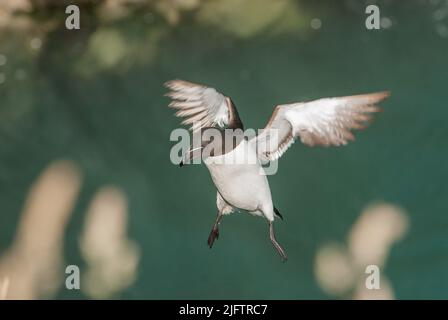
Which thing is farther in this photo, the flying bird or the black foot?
the black foot

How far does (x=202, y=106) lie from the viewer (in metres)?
1.78

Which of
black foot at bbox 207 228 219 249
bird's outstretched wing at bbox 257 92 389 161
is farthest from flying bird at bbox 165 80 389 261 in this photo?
black foot at bbox 207 228 219 249

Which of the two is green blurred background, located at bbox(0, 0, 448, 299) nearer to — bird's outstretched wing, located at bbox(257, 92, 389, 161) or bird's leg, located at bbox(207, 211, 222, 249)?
bird's leg, located at bbox(207, 211, 222, 249)

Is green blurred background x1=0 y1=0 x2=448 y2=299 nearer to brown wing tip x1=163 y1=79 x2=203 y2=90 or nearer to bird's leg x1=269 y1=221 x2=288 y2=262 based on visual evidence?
bird's leg x1=269 y1=221 x2=288 y2=262

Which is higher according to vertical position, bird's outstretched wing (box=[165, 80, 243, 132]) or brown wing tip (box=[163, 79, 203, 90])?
brown wing tip (box=[163, 79, 203, 90])

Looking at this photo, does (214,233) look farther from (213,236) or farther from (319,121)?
(319,121)

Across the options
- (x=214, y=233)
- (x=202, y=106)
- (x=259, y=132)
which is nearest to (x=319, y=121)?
(x=259, y=132)

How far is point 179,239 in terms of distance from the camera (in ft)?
6.36

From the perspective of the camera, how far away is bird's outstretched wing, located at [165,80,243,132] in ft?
5.74

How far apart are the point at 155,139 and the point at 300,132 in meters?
0.48

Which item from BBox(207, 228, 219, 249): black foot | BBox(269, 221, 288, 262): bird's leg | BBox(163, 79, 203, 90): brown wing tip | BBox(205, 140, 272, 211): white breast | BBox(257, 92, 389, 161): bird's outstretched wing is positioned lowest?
BBox(269, 221, 288, 262): bird's leg

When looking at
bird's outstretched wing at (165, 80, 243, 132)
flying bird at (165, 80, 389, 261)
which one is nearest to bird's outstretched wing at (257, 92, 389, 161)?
flying bird at (165, 80, 389, 261)

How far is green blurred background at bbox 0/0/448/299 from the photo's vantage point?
1.88 m

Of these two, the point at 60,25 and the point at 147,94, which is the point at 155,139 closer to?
the point at 147,94
